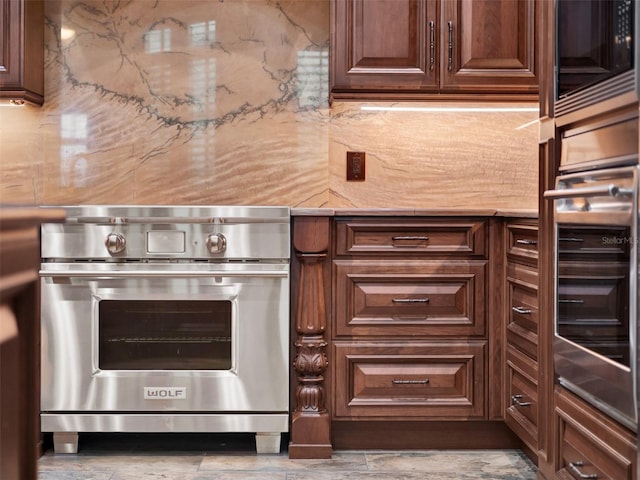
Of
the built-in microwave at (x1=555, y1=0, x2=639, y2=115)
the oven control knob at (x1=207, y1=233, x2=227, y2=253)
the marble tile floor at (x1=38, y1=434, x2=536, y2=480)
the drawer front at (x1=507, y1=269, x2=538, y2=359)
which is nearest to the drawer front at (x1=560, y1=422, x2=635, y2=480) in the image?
the drawer front at (x1=507, y1=269, x2=538, y2=359)

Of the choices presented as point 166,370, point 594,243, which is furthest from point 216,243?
point 594,243

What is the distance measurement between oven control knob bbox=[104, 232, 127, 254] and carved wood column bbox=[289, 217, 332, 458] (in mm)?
581

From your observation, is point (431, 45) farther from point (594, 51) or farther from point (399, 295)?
point (594, 51)

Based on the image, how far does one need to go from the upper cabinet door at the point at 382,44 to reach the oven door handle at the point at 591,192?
1.06 metres

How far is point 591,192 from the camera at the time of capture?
5.52ft

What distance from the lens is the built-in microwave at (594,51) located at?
1.55 meters

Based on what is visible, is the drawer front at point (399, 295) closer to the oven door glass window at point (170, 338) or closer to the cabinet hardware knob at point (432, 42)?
the oven door glass window at point (170, 338)

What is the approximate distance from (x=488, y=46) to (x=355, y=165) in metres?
0.73

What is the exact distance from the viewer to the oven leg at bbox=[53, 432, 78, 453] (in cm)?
259

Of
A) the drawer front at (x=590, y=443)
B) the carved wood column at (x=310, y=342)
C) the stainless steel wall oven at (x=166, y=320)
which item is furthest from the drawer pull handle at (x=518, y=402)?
the stainless steel wall oven at (x=166, y=320)

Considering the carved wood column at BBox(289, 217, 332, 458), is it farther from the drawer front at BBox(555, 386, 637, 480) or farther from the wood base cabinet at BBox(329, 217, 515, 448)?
the drawer front at BBox(555, 386, 637, 480)

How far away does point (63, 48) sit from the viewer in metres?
3.17

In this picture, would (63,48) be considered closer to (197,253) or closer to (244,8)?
(244,8)

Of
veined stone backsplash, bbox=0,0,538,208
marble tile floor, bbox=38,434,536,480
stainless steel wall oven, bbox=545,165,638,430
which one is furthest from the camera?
veined stone backsplash, bbox=0,0,538,208
